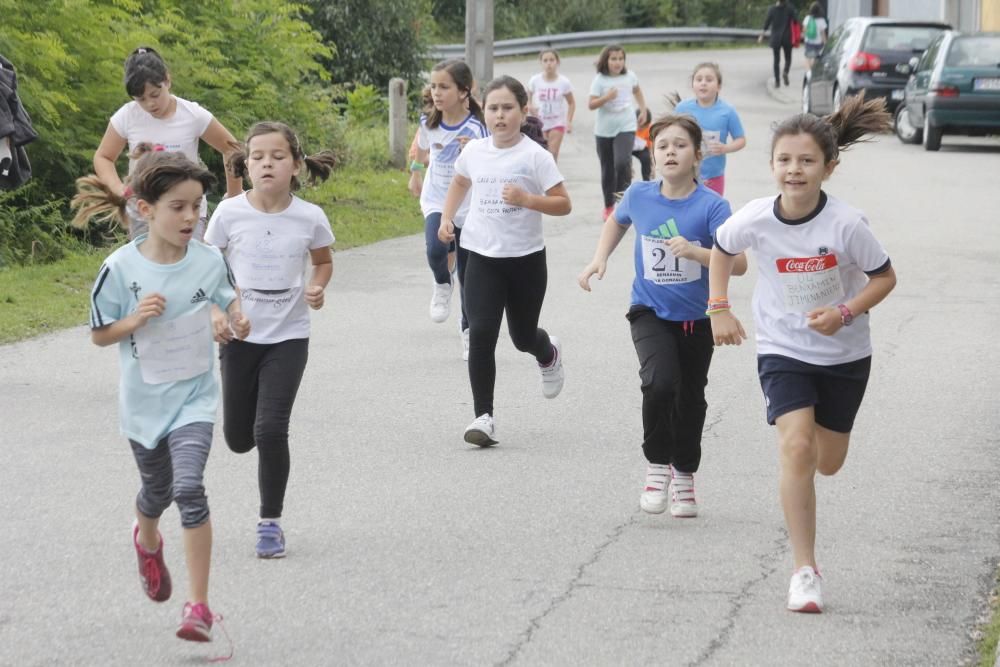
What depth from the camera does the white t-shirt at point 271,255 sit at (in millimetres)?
6191

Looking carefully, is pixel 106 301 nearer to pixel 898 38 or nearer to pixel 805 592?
pixel 805 592

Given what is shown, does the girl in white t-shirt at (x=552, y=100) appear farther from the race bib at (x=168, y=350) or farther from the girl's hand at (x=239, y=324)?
the race bib at (x=168, y=350)

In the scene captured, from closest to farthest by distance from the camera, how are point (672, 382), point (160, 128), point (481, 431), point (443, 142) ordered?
point (672, 382) < point (481, 431) < point (160, 128) < point (443, 142)

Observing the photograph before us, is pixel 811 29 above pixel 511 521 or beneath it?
beneath

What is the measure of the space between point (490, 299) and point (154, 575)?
3.05 m

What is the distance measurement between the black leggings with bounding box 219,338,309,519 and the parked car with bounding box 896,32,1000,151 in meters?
20.1

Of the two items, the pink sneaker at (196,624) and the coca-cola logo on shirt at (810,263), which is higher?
the coca-cola logo on shirt at (810,263)

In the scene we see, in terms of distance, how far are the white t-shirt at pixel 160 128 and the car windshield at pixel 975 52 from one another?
18.1 m

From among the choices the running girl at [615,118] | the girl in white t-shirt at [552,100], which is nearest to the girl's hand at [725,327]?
the running girl at [615,118]

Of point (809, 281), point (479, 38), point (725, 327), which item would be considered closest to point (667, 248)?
point (725, 327)

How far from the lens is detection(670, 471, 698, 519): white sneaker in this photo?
671 centimetres

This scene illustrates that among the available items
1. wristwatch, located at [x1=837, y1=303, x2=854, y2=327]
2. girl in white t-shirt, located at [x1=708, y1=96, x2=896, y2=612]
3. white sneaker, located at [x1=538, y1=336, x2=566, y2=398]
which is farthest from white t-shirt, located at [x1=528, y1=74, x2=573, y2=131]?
wristwatch, located at [x1=837, y1=303, x2=854, y2=327]

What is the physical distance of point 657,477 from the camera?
6.73m

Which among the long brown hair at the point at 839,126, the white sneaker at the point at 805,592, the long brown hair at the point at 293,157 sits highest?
the long brown hair at the point at 839,126
